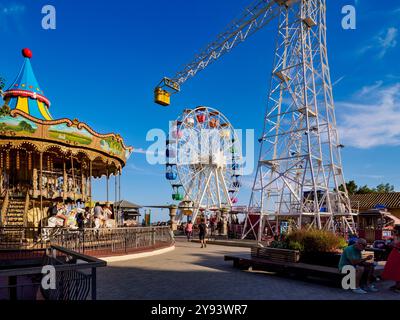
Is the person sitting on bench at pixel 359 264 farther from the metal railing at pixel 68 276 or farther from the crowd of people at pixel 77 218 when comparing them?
the crowd of people at pixel 77 218

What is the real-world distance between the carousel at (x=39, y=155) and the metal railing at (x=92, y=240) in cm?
221

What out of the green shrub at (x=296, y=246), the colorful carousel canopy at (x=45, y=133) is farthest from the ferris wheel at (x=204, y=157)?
the green shrub at (x=296, y=246)

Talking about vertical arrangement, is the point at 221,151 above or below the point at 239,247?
above

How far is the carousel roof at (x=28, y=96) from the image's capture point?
23031mm

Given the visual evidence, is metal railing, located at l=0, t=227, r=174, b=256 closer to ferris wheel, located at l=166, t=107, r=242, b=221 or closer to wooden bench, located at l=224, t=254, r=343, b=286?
wooden bench, located at l=224, t=254, r=343, b=286

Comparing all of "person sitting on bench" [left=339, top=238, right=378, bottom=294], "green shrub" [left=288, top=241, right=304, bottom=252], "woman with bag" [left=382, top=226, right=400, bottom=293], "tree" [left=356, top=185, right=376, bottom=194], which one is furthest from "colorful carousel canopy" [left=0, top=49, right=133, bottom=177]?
"tree" [left=356, top=185, right=376, bottom=194]

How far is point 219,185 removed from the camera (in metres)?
44.3

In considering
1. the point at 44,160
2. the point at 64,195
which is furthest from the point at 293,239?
the point at 44,160

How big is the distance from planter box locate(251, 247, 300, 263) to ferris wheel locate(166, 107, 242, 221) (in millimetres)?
29713

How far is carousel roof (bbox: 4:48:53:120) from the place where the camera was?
75.6ft

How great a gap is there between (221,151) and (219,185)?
4.41 m

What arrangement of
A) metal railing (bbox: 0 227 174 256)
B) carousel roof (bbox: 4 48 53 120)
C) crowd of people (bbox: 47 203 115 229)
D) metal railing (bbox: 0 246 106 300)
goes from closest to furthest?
metal railing (bbox: 0 246 106 300), metal railing (bbox: 0 227 174 256), crowd of people (bbox: 47 203 115 229), carousel roof (bbox: 4 48 53 120)
